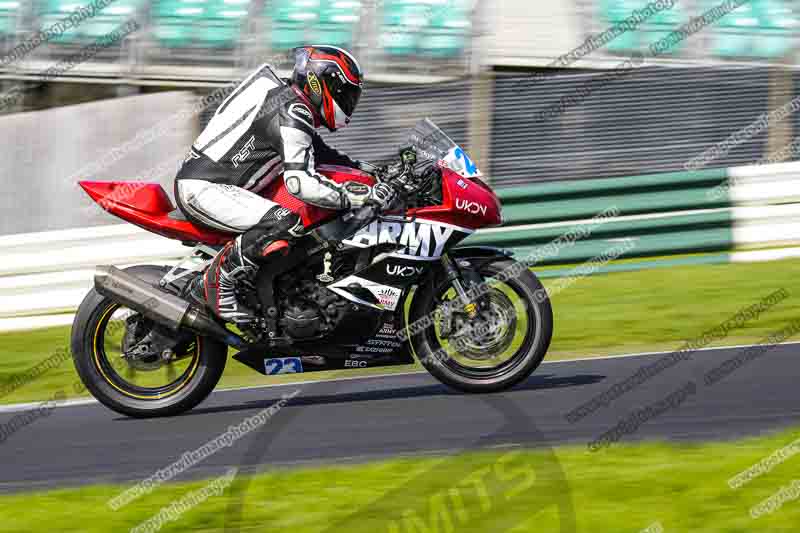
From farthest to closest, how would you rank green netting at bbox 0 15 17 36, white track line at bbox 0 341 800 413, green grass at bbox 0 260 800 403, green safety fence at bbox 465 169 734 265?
green netting at bbox 0 15 17 36, green safety fence at bbox 465 169 734 265, green grass at bbox 0 260 800 403, white track line at bbox 0 341 800 413

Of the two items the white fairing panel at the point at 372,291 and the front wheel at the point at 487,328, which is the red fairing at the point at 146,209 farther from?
the front wheel at the point at 487,328

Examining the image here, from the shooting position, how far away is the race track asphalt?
5.73 m

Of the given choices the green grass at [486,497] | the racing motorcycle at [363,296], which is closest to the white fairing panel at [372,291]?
the racing motorcycle at [363,296]

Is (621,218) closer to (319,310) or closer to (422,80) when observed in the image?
(422,80)

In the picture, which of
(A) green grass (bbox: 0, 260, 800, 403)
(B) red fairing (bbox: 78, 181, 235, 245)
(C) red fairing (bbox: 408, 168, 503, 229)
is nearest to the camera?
(C) red fairing (bbox: 408, 168, 503, 229)

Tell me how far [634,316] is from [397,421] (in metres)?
3.25

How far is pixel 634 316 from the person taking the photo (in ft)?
29.4

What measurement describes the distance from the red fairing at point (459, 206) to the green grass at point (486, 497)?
55.7 inches

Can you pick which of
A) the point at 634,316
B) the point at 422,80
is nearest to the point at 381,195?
the point at 634,316

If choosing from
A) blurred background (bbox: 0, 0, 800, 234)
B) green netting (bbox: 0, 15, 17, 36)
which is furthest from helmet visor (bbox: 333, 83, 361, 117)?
green netting (bbox: 0, 15, 17, 36)

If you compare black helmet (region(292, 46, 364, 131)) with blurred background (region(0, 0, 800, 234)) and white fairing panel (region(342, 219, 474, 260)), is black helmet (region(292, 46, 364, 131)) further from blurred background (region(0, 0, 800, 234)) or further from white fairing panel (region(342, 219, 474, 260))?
blurred background (region(0, 0, 800, 234))

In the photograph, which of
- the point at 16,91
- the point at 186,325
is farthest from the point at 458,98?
the point at 186,325

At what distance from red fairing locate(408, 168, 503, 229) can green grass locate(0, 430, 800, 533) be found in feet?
4.64

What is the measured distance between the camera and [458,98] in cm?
1166
